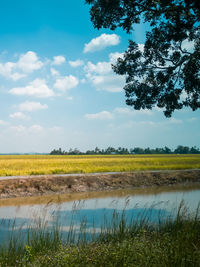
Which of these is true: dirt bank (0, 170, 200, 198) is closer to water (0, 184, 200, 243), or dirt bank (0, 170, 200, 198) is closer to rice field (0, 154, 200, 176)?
water (0, 184, 200, 243)

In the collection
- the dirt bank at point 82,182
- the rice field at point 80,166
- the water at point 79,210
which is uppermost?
the rice field at point 80,166

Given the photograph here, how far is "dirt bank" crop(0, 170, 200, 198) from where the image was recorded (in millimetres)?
17422

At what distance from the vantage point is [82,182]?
65.0 feet

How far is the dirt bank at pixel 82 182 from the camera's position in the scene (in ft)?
57.2

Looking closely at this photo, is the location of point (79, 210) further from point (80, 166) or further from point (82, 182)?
point (80, 166)

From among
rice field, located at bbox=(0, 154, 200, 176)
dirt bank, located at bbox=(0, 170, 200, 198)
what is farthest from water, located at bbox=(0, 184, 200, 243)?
rice field, located at bbox=(0, 154, 200, 176)

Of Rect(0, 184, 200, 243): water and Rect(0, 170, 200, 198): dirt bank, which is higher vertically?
Rect(0, 170, 200, 198): dirt bank

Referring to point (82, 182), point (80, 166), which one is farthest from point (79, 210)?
point (80, 166)

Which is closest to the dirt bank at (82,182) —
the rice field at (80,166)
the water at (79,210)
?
the water at (79,210)

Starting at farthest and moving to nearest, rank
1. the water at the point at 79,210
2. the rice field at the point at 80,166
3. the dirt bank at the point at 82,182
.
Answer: the rice field at the point at 80,166 → the dirt bank at the point at 82,182 → the water at the point at 79,210

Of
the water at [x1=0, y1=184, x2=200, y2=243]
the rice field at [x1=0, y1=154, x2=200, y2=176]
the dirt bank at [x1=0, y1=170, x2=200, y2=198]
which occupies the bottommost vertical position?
the water at [x1=0, y1=184, x2=200, y2=243]

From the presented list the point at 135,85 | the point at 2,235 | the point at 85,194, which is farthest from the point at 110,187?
the point at 2,235

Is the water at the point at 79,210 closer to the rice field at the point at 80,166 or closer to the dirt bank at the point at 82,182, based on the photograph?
the dirt bank at the point at 82,182

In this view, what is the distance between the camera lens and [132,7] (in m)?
11.8
